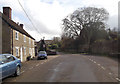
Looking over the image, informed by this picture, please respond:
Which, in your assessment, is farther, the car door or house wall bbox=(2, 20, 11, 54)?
house wall bbox=(2, 20, 11, 54)

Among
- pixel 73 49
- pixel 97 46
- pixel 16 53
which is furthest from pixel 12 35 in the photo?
→ pixel 73 49

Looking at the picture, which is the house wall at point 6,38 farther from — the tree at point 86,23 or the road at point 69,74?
the tree at point 86,23

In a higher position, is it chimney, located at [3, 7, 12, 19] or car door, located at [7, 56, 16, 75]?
chimney, located at [3, 7, 12, 19]

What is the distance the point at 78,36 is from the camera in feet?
169

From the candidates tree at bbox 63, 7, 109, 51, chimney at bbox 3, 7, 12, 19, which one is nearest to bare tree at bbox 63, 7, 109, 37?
tree at bbox 63, 7, 109, 51

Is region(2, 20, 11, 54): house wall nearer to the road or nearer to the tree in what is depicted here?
the road

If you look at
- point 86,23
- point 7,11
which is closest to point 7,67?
point 7,11

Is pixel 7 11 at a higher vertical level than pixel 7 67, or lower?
higher

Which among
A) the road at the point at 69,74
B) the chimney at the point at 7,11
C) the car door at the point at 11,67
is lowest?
the road at the point at 69,74

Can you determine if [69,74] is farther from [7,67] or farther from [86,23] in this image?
[86,23]

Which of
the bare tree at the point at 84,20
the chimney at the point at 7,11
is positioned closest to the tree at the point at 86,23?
the bare tree at the point at 84,20

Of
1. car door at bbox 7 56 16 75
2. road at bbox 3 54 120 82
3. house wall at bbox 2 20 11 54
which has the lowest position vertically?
road at bbox 3 54 120 82

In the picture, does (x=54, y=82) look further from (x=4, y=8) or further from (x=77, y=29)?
Result: (x=77, y=29)

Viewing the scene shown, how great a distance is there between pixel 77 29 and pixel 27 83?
43848 millimetres
